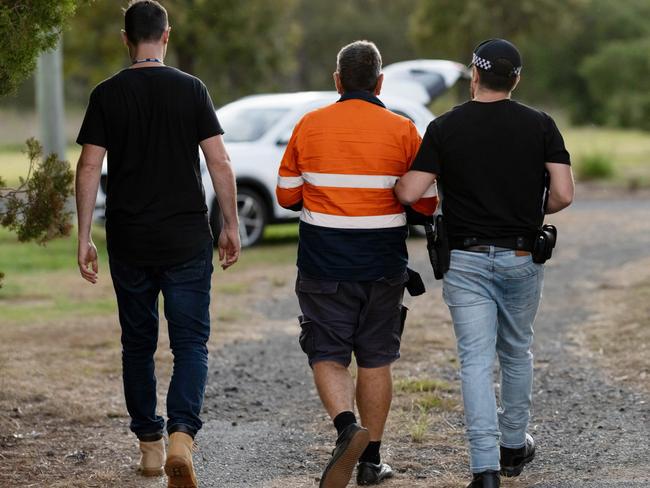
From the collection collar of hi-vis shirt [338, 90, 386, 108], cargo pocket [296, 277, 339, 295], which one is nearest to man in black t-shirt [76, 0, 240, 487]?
cargo pocket [296, 277, 339, 295]

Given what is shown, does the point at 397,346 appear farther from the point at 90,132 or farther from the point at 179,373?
the point at 90,132

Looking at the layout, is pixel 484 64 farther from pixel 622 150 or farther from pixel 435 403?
pixel 622 150

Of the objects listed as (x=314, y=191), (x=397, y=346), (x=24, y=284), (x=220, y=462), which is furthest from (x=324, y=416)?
(x=24, y=284)

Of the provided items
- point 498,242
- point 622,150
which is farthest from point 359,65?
point 622,150

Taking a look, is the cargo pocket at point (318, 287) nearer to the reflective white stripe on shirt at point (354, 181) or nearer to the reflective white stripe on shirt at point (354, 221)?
the reflective white stripe on shirt at point (354, 221)

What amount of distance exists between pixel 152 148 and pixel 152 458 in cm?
143

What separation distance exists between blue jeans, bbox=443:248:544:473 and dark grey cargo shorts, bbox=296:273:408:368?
0.91 feet

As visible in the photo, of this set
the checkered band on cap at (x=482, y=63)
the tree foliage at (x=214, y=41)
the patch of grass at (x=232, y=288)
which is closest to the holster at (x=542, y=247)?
the checkered band on cap at (x=482, y=63)

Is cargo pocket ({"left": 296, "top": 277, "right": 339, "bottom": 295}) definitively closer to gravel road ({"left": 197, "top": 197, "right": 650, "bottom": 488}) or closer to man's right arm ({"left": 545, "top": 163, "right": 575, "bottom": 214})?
gravel road ({"left": 197, "top": 197, "right": 650, "bottom": 488})

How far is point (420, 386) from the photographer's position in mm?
7363

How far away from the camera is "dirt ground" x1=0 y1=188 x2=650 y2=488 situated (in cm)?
572

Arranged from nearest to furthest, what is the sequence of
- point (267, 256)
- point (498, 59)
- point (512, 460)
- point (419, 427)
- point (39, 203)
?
point (498, 59) < point (512, 460) < point (39, 203) < point (419, 427) < point (267, 256)

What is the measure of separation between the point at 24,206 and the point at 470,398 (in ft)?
8.08

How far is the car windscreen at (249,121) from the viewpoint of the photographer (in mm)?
14875
